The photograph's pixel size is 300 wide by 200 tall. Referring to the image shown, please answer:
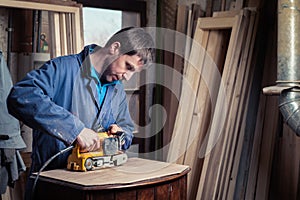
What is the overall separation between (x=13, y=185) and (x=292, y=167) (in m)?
1.51

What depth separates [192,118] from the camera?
3.03 metres

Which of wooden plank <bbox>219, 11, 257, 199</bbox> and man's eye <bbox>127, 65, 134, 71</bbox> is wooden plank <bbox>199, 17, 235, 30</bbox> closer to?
wooden plank <bbox>219, 11, 257, 199</bbox>

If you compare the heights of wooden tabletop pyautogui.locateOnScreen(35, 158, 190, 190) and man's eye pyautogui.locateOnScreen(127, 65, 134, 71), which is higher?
man's eye pyautogui.locateOnScreen(127, 65, 134, 71)

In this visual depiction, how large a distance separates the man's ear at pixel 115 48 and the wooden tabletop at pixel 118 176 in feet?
1.58

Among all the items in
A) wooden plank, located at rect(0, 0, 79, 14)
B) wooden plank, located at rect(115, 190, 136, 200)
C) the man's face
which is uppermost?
wooden plank, located at rect(0, 0, 79, 14)

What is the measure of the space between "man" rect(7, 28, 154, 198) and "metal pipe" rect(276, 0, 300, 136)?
2.37 ft

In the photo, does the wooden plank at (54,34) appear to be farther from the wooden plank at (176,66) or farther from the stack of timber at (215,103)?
the wooden plank at (176,66)

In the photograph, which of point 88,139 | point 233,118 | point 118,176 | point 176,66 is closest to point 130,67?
point 88,139

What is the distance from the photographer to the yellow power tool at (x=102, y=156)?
1912 millimetres

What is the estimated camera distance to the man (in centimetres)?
184

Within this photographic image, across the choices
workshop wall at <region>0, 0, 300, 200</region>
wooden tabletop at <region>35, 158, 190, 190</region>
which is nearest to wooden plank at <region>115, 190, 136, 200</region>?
wooden tabletop at <region>35, 158, 190, 190</region>

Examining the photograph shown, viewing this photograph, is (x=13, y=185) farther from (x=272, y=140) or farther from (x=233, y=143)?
(x=272, y=140)

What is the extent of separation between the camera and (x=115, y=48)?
2061mm

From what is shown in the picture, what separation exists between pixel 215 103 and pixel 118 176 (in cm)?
131
